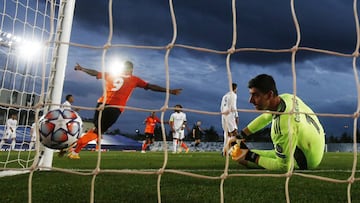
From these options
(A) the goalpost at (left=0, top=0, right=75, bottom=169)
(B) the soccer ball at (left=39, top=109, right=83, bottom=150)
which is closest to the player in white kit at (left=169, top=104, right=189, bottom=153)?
(A) the goalpost at (left=0, top=0, right=75, bottom=169)

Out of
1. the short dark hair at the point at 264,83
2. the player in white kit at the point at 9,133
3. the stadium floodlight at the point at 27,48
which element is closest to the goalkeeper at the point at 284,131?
the short dark hair at the point at 264,83

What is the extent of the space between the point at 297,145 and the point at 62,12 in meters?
3.11

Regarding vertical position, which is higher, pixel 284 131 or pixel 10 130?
pixel 284 131

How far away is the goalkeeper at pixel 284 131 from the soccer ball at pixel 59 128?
6.43ft

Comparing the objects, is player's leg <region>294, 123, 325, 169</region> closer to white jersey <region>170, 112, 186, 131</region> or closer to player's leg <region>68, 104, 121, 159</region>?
player's leg <region>68, 104, 121, 159</region>

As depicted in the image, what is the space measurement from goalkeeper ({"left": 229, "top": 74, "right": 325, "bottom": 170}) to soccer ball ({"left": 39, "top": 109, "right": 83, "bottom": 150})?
6.43 ft

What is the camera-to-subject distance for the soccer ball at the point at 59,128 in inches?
118

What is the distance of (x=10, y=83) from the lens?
5324 millimetres

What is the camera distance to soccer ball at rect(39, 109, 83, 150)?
3.01 meters

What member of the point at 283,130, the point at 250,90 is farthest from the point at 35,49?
the point at 283,130

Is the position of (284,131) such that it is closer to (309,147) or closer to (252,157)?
(309,147)

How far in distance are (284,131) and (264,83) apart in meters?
0.59

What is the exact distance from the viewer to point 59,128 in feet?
9.89

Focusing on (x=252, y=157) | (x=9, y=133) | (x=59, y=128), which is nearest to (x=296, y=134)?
(x=252, y=157)
